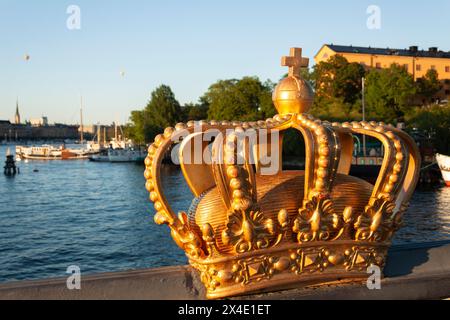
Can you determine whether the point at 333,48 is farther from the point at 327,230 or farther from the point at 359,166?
the point at 327,230

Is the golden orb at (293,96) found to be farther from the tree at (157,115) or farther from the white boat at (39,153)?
the white boat at (39,153)

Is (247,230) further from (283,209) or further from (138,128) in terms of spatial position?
(138,128)

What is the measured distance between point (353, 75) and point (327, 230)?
191 ft

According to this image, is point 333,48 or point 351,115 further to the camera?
point 333,48

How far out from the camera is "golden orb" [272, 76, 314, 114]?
407cm

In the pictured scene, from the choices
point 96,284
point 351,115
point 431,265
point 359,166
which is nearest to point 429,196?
point 359,166

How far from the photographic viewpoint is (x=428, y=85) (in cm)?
6072

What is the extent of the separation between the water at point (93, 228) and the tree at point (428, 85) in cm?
3298

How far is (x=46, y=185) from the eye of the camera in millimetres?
39469

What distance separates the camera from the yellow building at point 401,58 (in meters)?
64.7

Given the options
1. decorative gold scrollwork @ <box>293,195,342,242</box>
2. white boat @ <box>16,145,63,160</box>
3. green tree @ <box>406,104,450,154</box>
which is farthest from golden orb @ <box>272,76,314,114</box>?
white boat @ <box>16,145,63,160</box>

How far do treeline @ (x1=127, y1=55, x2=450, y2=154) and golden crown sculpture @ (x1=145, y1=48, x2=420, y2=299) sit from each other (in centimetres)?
4041

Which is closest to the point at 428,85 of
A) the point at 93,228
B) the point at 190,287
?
the point at 93,228

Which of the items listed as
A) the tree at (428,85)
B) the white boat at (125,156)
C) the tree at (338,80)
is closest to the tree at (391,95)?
the tree at (338,80)
